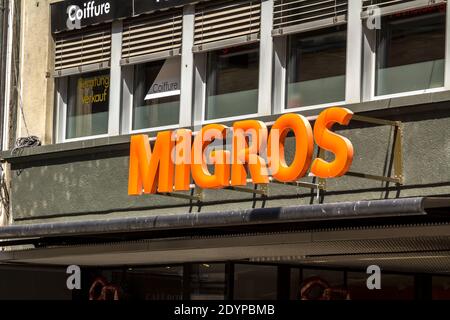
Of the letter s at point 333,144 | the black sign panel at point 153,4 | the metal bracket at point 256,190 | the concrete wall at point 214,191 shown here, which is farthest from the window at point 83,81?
the letter s at point 333,144

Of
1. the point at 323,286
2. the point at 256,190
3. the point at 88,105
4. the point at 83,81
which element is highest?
the point at 83,81

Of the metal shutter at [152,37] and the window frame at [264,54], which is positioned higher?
the metal shutter at [152,37]

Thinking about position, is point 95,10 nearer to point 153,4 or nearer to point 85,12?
point 85,12

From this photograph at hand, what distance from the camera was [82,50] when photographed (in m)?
19.0

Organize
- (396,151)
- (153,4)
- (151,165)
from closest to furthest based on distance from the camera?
(396,151) < (151,165) < (153,4)

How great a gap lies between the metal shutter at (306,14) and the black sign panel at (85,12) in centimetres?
294

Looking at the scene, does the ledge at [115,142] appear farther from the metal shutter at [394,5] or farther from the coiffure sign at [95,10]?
the coiffure sign at [95,10]

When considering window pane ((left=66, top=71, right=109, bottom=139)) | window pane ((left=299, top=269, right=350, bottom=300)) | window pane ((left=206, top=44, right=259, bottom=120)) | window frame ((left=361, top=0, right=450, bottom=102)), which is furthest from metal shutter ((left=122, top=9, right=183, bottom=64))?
window pane ((left=299, top=269, right=350, bottom=300))

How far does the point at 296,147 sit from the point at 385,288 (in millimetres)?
4630

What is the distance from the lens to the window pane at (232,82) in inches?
650

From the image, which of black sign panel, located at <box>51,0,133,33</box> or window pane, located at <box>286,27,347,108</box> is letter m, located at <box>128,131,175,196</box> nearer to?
window pane, located at <box>286,27,347,108</box>

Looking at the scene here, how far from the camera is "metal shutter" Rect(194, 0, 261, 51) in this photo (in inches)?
641

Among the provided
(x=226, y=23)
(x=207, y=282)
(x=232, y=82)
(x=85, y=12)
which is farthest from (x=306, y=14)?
(x=207, y=282)
